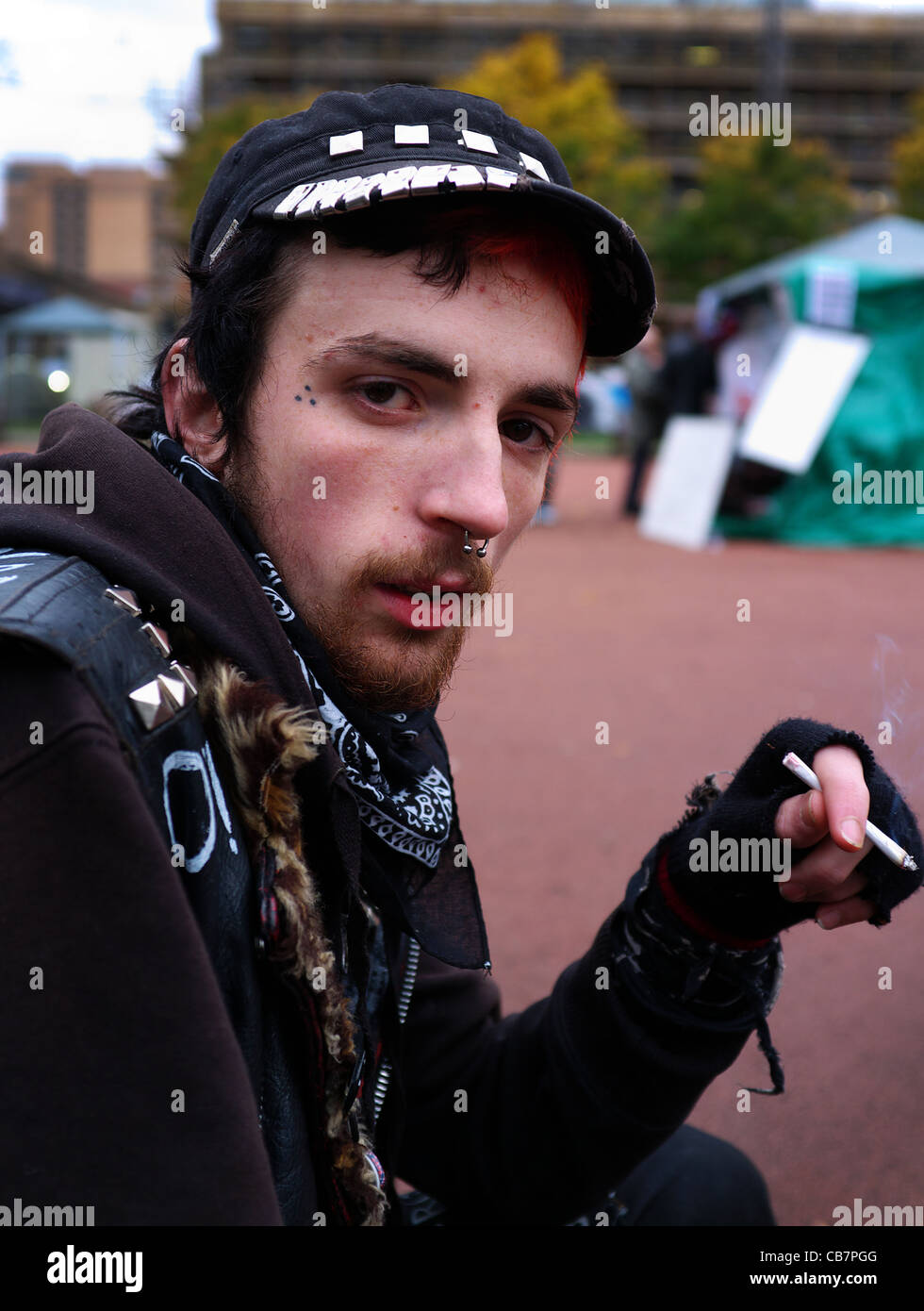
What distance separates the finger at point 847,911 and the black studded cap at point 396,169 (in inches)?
34.7

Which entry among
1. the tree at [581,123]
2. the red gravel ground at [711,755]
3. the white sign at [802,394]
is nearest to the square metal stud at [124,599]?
the red gravel ground at [711,755]

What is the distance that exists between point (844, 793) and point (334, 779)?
0.58 metres

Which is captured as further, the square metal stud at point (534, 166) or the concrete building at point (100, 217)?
the concrete building at point (100, 217)

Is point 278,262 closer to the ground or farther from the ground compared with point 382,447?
farther from the ground

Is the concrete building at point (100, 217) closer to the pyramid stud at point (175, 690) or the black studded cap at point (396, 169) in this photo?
the black studded cap at point (396, 169)

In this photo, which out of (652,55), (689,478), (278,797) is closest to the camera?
(278,797)

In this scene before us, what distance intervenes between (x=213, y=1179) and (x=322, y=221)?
1059 mm

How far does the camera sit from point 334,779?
4.22ft

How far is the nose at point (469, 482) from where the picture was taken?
4.66ft

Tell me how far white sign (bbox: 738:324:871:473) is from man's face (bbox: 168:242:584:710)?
33.0ft

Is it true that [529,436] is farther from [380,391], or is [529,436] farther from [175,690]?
[175,690]

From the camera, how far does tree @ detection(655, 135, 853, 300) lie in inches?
1091

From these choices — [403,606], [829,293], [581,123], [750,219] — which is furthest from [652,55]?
[403,606]

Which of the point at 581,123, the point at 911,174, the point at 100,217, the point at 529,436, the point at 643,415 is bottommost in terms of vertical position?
the point at 529,436
